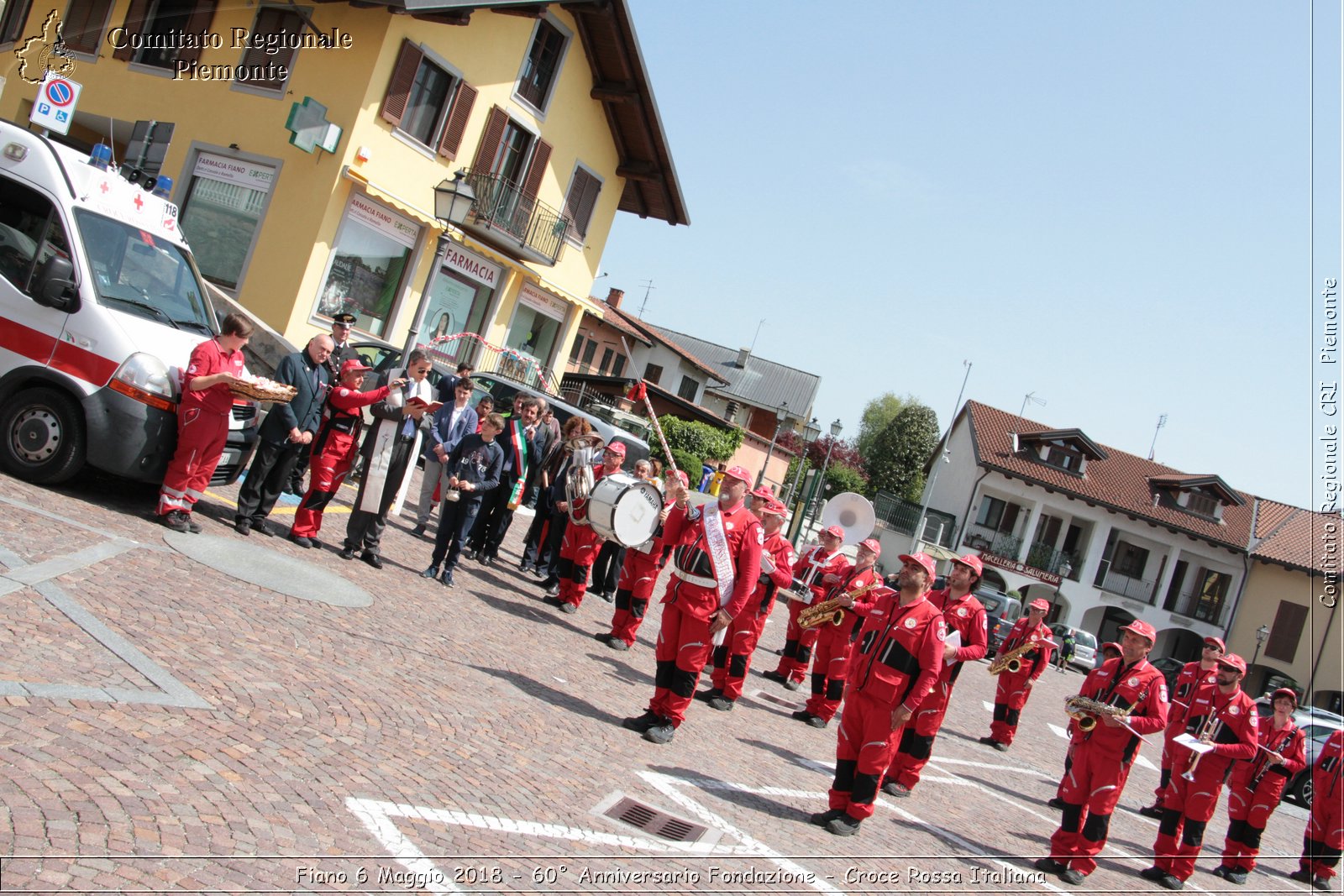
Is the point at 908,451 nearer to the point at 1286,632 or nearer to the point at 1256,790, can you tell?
the point at 1286,632

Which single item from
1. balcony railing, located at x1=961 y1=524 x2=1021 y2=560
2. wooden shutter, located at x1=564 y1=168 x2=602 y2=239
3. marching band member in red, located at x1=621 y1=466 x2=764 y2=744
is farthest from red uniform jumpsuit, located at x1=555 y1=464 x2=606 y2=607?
balcony railing, located at x1=961 y1=524 x2=1021 y2=560

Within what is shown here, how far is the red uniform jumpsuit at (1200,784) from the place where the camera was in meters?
9.84

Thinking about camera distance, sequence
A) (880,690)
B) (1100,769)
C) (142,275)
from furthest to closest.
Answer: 1. (142,275)
2. (1100,769)
3. (880,690)

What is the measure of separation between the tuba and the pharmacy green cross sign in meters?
11.1

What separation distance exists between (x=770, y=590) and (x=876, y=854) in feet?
15.4

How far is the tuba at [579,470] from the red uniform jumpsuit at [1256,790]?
7.25 meters

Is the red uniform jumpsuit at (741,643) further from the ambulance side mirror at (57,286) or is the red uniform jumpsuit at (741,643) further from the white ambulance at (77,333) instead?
the ambulance side mirror at (57,286)

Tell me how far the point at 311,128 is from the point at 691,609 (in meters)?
16.4

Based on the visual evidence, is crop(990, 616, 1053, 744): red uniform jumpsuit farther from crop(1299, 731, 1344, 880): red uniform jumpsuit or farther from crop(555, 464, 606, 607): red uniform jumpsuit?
crop(555, 464, 606, 607): red uniform jumpsuit

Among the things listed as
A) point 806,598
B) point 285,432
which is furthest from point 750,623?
point 285,432

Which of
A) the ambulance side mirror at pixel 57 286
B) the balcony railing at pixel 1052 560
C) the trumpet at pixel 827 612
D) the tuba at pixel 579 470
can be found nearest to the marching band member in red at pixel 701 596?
the trumpet at pixel 827 612

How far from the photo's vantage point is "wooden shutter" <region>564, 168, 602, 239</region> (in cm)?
2770

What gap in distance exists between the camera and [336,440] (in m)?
9.84

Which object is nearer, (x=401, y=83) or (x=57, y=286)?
(x=57, y=286)
